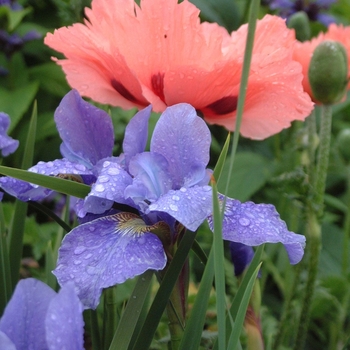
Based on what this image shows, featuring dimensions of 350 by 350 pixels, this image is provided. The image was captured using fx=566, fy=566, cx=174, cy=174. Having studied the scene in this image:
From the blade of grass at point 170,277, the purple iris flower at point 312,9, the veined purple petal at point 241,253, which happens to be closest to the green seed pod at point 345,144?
the veined purple petal at point 241,253

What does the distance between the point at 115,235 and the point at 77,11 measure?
33 centimetres

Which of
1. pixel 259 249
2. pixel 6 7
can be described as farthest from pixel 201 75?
pixel 6 7

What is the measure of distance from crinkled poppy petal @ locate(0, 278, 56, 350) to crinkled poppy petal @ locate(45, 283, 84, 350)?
2cm

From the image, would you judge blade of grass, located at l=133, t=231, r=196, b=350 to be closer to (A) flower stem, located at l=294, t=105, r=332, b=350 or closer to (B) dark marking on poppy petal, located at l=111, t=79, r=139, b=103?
(B) dark marking on poppy petal, located at l=111, t=79, r=139, b=103

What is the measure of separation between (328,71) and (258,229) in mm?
332


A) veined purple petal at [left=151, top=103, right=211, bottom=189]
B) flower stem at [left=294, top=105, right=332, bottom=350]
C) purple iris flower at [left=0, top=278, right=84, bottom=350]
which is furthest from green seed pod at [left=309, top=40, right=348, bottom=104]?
purple iris flower at [left=0, top=278, right=84, bottom=350]

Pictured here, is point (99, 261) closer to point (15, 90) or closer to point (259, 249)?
point (259, 249)

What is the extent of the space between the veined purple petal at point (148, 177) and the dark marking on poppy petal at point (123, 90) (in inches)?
5.6

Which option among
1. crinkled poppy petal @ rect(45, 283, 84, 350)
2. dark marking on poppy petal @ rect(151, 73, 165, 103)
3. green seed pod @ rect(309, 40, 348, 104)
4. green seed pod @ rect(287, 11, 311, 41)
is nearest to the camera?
crinkled poppy petal @ rect(45, 283, 84, 350)

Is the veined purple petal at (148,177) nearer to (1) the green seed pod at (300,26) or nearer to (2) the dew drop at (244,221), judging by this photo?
(2) the dew drop at (244,221)

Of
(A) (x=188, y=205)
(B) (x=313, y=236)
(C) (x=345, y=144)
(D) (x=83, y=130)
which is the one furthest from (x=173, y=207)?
(C) (x=345, y=144)

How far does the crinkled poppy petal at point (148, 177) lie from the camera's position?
1.00 ft

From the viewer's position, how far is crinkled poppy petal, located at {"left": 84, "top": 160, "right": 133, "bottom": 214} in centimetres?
29

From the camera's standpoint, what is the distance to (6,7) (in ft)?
4.10
